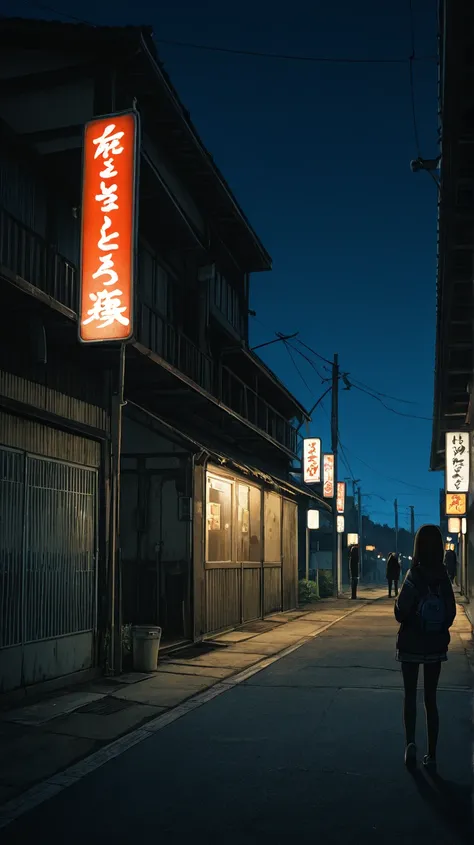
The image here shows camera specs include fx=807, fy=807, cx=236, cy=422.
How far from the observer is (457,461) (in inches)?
953

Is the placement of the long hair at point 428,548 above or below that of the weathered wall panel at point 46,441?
below

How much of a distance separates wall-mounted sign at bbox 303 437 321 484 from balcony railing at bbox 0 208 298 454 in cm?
232

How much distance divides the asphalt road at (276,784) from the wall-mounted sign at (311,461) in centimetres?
2427

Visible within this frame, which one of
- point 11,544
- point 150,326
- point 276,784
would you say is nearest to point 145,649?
point 11,544

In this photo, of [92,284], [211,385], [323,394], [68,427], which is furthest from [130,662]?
[323,394]

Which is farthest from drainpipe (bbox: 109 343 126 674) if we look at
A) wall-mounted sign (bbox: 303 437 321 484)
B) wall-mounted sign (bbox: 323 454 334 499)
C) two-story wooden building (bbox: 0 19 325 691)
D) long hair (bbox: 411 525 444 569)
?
wall-mounted sign (bbox: 323 454 334 499)

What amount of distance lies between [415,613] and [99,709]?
14.6ft

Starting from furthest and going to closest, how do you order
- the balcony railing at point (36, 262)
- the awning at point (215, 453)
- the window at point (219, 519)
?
the window at point (219, 519) < the awning at point (215, 453) < the balcony railing at point (36, 262)

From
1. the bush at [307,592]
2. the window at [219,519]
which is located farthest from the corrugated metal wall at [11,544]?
the bush at [307,592]

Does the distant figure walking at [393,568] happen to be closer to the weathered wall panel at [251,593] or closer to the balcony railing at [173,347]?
the weathered wall panel at [251,593]

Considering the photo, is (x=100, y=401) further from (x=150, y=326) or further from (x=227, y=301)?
(x=227, y=301)

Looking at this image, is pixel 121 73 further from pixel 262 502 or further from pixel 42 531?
pixel 262 502

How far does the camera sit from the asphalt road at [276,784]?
17.4 feet

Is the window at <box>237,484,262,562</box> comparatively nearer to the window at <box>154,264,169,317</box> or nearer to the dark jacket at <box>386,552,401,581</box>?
the window at <box>154,264,169,317</box>
